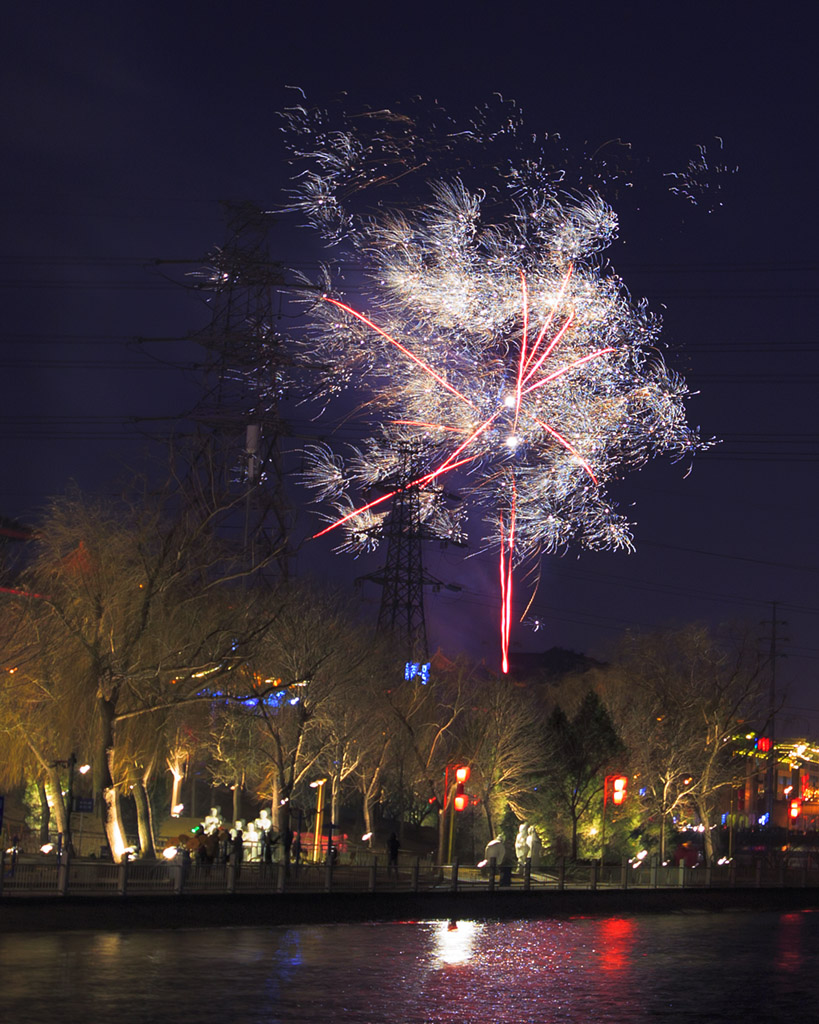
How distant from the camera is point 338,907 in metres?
31.3

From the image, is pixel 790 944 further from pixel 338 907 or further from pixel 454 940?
pixel 338 907

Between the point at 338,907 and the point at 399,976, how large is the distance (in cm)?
1318

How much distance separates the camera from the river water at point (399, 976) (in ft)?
48.5

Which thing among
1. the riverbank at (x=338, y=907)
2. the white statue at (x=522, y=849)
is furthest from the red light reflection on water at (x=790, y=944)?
the white statue at (x=522, y=849)

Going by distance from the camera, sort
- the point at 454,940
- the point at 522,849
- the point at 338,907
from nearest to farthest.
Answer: the point at 454,940 → the point at 338,907 → the point at 522,849

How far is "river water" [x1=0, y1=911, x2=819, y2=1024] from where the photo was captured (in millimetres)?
14773

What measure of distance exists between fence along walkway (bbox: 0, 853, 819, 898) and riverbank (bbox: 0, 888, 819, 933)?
362mm

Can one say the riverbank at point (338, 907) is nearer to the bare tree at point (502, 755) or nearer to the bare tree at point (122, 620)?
the bare tree at point (122, 620)

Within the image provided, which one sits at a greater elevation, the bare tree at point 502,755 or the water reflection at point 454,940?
the bare tree at point 502,755

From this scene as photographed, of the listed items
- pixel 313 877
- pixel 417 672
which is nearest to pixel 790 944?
pixel 313 877

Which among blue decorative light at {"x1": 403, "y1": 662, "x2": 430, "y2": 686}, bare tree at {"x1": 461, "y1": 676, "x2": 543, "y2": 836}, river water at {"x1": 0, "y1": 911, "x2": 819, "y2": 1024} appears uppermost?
blue decorative light at {"x1": 403, "y1": 662, "x2": 430, "y2": 686}

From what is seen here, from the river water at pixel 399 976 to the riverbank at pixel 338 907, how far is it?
124 centimetres

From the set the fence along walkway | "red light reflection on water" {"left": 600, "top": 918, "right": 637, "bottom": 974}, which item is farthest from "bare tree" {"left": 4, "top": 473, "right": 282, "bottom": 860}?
"red light reflection on water" {"left": 600, "top": 918, "right": 637, "bottom": 974}

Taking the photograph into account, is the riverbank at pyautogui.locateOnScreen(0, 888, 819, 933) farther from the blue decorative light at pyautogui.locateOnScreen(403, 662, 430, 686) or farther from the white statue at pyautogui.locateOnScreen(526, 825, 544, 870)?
the blue decorative light at pyautogui.locateOnScreen(403, 662, 430, 686)
